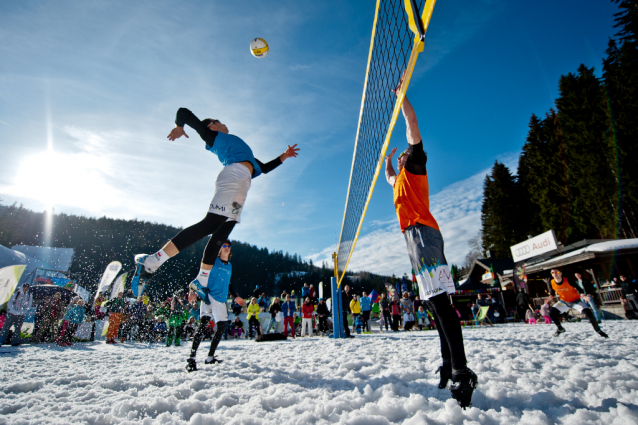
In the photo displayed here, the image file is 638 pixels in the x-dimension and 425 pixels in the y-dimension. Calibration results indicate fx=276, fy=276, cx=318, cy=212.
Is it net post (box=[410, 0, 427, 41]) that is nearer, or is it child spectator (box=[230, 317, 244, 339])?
net post (box=[410, 0, 427, 41])

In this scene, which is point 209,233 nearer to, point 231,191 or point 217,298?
point 231,191

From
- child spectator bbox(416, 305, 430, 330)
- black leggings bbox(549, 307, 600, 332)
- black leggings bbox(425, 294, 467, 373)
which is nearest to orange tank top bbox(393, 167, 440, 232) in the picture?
black leggings bbox(425, 294, 467, 373)

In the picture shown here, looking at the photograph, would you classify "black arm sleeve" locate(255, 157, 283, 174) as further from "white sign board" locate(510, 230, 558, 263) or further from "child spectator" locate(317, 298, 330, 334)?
"white sign board" locate(510, 230, 558, 263)

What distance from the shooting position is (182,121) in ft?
9.16

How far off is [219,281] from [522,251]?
71.4 feet

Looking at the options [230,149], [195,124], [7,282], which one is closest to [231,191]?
[230,149]

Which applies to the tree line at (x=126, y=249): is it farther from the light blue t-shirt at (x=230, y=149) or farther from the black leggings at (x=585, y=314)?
the light blue t-shirt at (x=230, y=149)

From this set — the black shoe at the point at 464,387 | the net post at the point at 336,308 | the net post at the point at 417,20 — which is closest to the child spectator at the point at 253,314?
the net post at the point at 336,308

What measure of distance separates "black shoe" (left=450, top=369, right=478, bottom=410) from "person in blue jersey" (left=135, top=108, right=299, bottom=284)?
215 cm

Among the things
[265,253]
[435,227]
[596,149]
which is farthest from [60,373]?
[265,253]

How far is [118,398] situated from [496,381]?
2.86 m

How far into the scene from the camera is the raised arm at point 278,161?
3488 mm

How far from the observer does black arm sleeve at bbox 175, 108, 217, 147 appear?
2.78 meters

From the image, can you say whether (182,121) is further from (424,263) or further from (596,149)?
(596,149)
